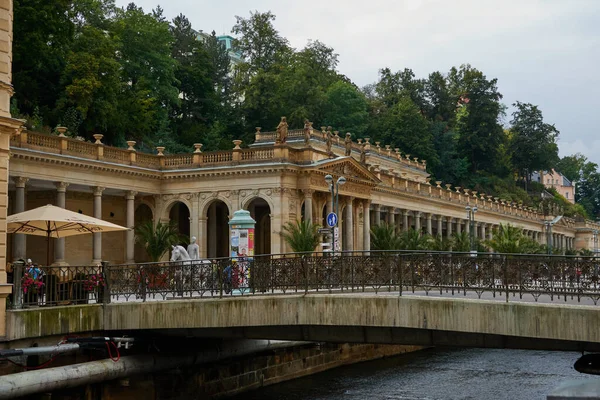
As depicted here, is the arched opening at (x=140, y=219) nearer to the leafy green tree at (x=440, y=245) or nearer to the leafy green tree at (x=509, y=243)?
the leafy green tree at (x=440, y=245)

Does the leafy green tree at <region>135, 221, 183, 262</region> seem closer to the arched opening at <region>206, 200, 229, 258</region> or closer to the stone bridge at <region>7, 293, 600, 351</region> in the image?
the arched opening at <region>206, 200, 229, 258</region>

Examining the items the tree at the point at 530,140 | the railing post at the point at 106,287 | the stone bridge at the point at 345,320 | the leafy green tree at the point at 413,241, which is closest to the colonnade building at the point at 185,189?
the leafy green tree at the point at 413,241

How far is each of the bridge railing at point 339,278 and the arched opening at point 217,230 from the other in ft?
97.1

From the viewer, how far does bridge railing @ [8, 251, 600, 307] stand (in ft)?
59.7

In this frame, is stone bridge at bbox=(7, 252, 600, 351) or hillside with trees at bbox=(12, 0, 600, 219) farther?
hillside with trees at bbox=(12, 0, 600, 219)

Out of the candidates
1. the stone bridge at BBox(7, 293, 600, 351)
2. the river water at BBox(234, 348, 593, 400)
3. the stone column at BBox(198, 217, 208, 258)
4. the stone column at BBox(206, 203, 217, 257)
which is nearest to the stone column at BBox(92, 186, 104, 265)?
the stone column at BBox(198, 217, 208, 258)

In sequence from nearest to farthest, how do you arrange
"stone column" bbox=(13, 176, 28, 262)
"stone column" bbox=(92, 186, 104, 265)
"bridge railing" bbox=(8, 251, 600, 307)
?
"bridge railing" bbox=(8, 251, 600, 307) → "stone column" bbox=(13, 176, 28, 262) → "stone column" bbox=(92, 186, 104, 265)

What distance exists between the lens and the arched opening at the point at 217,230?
5406 cm

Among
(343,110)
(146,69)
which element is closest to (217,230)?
(146,69)

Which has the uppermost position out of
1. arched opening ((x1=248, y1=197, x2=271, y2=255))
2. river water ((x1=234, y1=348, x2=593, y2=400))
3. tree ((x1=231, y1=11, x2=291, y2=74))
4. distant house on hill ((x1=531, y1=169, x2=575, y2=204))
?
tree ((x1=231, y1=11, x2=291, y2=74))

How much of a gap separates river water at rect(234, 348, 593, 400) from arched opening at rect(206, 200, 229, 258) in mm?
18240

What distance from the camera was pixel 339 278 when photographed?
69.5 feet

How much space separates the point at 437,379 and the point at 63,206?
22.1 metres

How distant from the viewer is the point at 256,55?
300 ft
